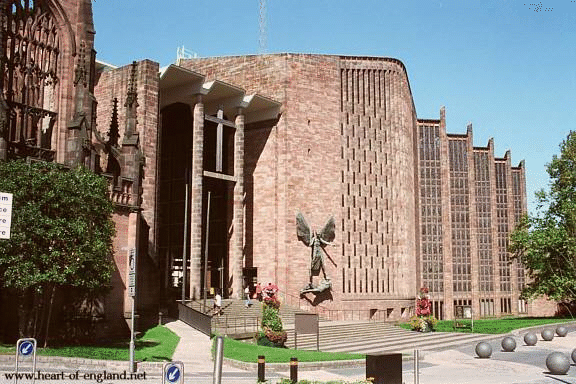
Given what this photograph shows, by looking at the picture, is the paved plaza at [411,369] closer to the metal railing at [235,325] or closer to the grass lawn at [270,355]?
the grass lawn at [270,355]

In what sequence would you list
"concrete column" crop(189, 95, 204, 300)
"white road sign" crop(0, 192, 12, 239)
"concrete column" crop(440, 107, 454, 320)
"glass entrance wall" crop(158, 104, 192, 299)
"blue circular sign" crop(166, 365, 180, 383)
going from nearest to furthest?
"white road sign" crop(0, 192, 12, 239) → "blue circular sign" crop(166, 365, 180, 383) → "concrete column" crop(189, 95, 204, 300) → "glass entrance wall" crop(158, 104, 192, 299) → "concrete column" crop(440, 107, 454, 320)

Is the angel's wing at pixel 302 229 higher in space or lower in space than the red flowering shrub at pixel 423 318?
higher

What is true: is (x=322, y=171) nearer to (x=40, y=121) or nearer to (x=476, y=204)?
(x=40, y=121)

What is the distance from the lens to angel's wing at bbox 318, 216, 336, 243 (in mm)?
46219

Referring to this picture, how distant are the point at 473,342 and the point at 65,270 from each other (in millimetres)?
21014

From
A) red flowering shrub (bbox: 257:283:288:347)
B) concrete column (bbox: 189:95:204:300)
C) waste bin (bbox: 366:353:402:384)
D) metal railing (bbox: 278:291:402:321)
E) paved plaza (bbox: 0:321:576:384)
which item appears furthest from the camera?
metal railing (bbox: 278:291:402:321)

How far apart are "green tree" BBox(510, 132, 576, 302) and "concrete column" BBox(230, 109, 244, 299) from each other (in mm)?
23011

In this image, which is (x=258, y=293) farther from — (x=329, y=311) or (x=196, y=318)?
(x=196, y=318)

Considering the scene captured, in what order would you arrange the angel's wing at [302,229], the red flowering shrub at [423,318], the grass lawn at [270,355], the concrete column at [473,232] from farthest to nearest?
the concrete column at [473,232] < the angel's wing at [302,229] < the red flowering shrub at [423,318] < the grass lawn at [270,355]

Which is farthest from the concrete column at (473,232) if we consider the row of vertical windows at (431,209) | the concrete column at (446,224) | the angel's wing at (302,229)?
the angel's wing at (302,229)

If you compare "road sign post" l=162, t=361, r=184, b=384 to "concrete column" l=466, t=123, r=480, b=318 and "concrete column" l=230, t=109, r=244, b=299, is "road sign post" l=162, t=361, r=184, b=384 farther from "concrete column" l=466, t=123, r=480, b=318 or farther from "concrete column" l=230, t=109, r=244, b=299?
"concrete column" l=466, t=123, r=480, b=318

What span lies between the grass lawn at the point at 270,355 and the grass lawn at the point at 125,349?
2348 millimetres

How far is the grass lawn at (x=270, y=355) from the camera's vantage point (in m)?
23.4

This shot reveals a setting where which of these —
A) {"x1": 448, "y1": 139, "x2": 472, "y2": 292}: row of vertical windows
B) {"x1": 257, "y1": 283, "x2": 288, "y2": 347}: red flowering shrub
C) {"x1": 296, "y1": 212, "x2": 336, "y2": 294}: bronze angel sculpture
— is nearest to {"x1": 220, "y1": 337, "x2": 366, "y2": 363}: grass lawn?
{"x1": 257, "y1": 283, "x2": 288, "y2": 347}: red flowering shrub
